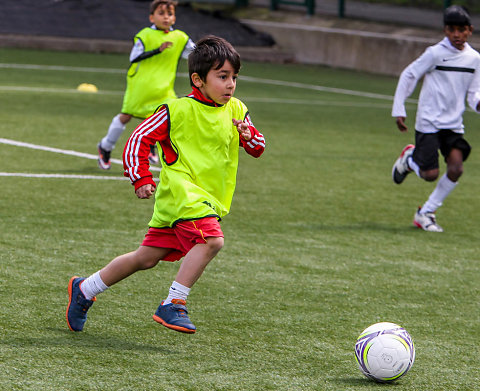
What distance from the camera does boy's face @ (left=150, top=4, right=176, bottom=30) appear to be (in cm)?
941

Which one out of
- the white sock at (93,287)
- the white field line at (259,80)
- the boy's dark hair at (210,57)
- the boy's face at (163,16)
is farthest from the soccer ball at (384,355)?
the white field line at (259,80)

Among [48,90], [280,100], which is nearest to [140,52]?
[48,90]

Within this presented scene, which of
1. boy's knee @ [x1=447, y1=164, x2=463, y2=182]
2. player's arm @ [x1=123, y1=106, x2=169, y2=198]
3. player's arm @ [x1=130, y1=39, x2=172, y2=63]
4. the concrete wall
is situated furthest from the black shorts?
the concrete wall

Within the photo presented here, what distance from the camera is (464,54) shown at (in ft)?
25.6

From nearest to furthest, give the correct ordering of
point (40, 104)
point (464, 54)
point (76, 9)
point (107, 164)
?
point (464, 54) → point (107, 164) → point (40, 104) → point (76, 9)

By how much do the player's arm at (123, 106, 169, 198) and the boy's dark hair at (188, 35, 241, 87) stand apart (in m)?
0.27

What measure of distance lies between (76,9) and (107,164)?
1551 centimetres

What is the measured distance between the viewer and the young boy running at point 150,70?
9453 millimetres

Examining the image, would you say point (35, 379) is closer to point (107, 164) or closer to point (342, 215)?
point (342, 215)

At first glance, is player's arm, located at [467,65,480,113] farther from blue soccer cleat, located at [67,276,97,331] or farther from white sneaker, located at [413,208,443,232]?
blue soccer cleat, located at [67,276,97,331]

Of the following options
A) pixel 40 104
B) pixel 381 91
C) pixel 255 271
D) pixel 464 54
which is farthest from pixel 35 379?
pixel 381 91

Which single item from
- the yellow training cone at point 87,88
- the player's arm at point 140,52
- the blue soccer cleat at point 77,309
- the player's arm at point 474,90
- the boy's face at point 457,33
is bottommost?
the yellow training cone at point 87,88

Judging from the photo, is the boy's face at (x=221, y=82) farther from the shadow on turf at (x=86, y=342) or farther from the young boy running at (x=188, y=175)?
the shadow on turf at (x=86, y=342)

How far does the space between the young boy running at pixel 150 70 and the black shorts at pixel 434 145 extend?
2820mm
